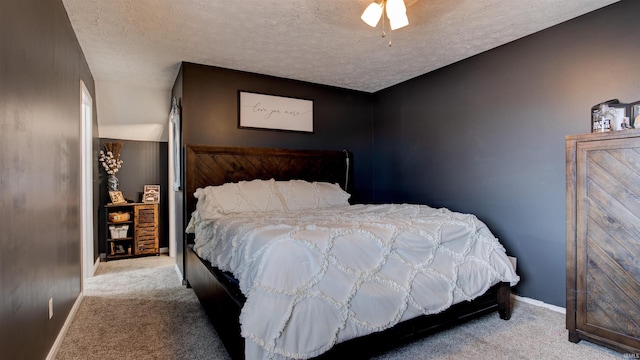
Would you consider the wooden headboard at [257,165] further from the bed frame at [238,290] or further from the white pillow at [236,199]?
the white pillow at [236,199]

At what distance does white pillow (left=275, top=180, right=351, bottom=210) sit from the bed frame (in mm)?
349

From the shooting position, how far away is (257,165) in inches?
153

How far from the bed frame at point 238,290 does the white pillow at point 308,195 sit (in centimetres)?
35

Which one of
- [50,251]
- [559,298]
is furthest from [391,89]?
[50,251]

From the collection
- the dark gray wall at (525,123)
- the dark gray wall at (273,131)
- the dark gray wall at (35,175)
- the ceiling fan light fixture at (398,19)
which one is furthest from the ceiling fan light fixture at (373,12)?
the dark gray wall at (273,131)

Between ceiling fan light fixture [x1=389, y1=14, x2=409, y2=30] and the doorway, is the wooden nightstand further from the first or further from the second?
ceiling fan light fixture [x1=389, y1=14, x2=409, y2=30]

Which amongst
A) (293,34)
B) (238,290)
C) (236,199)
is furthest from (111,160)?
(238,290)

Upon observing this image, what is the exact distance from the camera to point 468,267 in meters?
2.33

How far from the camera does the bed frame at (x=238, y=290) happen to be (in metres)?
1.89

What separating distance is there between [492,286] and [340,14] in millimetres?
2365

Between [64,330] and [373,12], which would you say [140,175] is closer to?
[64,330]

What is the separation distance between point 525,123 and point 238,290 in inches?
111

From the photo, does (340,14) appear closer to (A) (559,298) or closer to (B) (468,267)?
(B) (468,267)

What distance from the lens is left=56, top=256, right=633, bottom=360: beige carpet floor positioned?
2.08m
